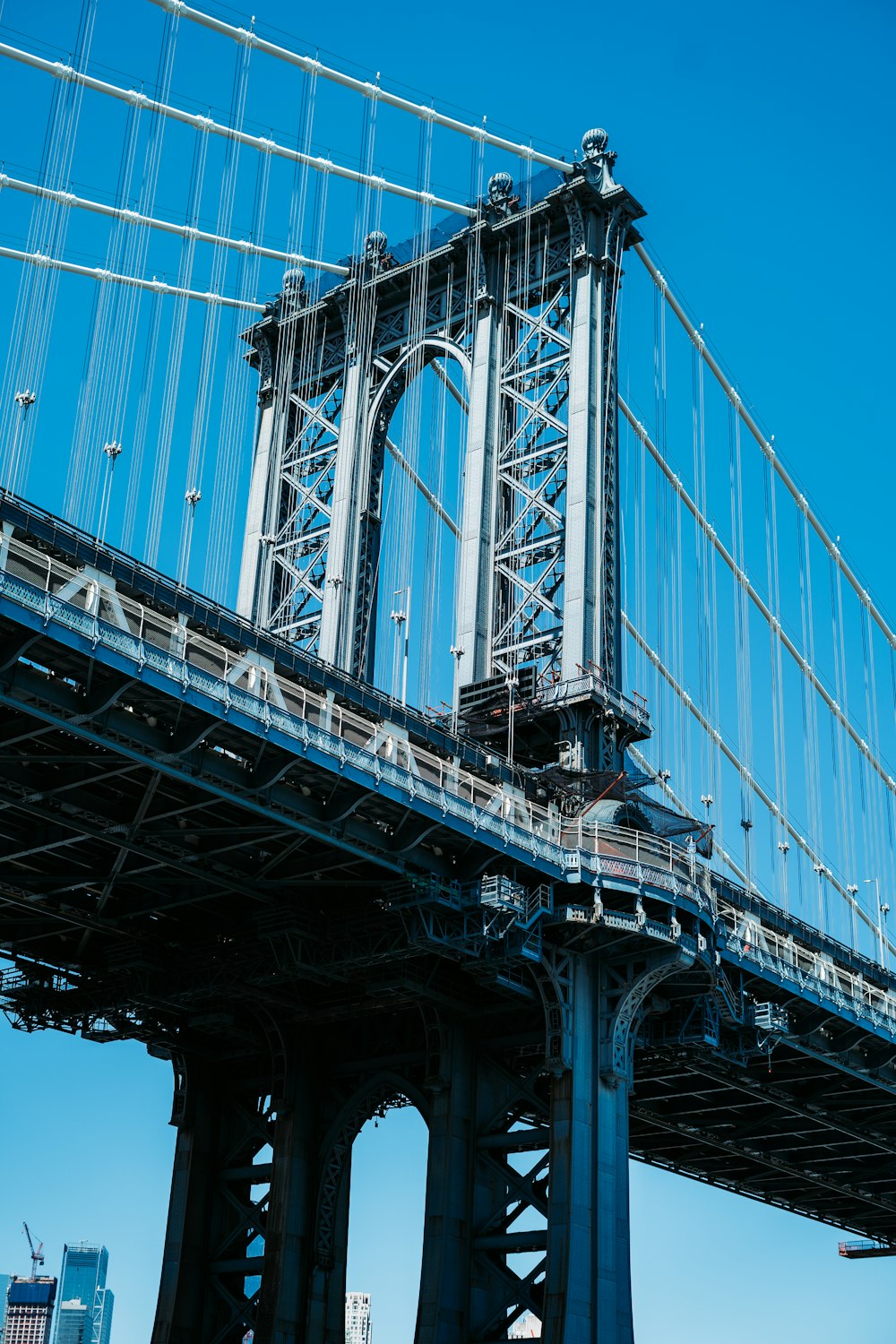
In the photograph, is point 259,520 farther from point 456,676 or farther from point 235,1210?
point 235,1210

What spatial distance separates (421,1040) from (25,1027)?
13178mm

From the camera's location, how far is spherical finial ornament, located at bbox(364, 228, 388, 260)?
6900 centimetres

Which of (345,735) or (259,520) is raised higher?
(259,520)

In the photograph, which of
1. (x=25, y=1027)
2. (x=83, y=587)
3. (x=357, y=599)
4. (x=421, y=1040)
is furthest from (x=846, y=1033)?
(x=83, y=587)

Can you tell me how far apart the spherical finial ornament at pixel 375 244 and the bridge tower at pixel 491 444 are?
0.28 feet

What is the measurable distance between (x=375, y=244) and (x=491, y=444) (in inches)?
482

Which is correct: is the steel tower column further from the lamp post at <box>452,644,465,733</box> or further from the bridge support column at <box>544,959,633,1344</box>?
the bridge support column at <box>544,959,633,1344</box>

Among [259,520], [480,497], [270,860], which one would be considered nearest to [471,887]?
[270,860]

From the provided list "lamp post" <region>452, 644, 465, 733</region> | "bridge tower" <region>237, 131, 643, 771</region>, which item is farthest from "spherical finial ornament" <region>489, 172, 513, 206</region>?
"lamp post" <region>452, 644, 465, 733</region>

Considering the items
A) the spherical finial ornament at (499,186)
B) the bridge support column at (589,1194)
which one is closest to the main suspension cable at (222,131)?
the spherical finial ornament at (499,186)

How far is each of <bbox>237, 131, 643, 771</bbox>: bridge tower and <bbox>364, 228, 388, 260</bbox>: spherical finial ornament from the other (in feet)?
0.28

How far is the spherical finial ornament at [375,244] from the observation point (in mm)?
69000

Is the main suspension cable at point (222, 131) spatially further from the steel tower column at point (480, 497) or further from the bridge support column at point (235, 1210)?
the bridge support column at point (235, 1210)

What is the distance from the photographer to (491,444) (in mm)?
61969
